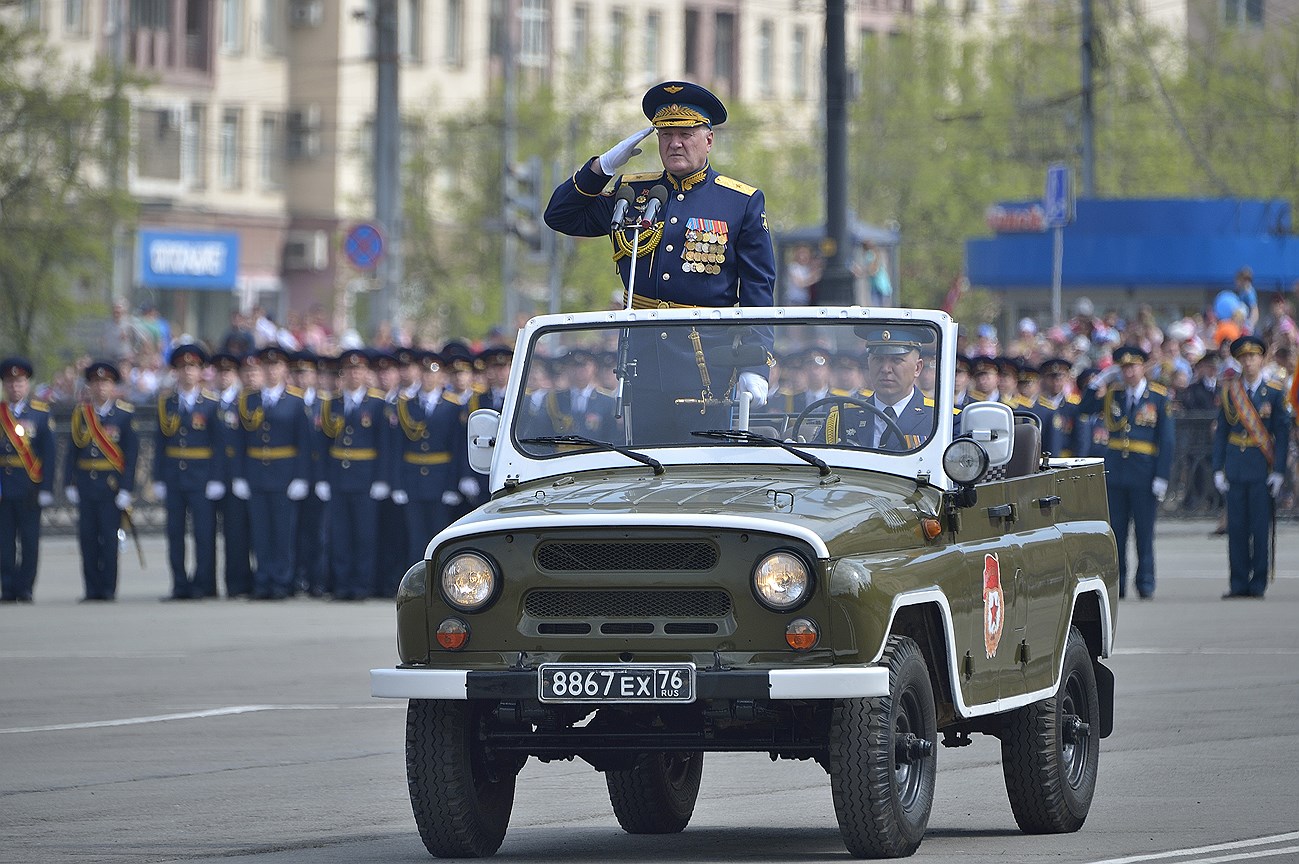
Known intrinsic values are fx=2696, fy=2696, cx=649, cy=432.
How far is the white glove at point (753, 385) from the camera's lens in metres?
9.95

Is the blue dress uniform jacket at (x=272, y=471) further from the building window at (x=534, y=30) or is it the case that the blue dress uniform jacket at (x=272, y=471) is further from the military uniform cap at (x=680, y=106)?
the building window at (x=534, y=30)

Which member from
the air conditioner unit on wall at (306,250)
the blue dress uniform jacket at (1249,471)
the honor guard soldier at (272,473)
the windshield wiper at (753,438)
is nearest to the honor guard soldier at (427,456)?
the honor guard soldier at (272,473)

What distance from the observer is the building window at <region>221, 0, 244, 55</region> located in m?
65.6

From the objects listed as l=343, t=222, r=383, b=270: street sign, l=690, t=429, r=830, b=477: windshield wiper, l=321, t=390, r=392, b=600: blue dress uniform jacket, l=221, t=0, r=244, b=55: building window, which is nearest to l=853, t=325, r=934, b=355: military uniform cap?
l=690, t=429, r=830, b=477: windshield wiper

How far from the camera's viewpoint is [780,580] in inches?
340

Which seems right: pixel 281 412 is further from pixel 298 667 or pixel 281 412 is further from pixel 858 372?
pixel 858 372

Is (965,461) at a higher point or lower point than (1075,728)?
higher

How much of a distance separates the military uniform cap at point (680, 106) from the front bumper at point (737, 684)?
299 cm

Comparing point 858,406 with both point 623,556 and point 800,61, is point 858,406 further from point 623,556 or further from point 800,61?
point 800,61

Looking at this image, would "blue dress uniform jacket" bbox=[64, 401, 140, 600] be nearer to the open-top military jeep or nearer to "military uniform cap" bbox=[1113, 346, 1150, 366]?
"military uniform cap" bbox=[1113, 346, 1150, 366]

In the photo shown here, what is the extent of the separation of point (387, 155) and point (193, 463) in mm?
12095

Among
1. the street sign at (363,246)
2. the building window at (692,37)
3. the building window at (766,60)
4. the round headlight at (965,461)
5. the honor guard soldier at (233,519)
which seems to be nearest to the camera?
the round headlight at (965,461)

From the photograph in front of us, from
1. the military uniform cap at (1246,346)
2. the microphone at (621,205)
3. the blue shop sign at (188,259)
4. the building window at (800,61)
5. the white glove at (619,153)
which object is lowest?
the military uniform cap at (1246,346)

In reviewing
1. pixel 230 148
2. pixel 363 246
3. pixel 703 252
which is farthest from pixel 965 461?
pixel 230 148
